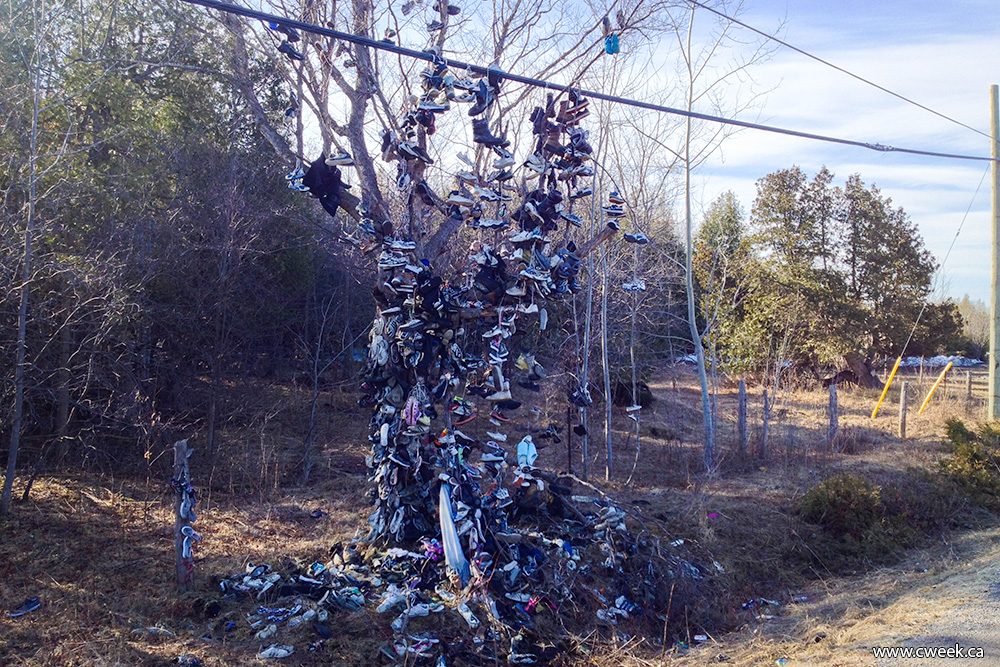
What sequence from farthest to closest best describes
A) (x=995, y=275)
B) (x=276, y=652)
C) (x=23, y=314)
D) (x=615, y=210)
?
(x=995, y=275) → (x=23, y=314) → (x=615, y=210) → (x=276, y=652)

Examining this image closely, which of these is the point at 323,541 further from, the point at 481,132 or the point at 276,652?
the point at 481,132

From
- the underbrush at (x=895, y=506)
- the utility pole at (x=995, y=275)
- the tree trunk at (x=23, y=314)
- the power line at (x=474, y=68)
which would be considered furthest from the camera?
the utility pole at (x=995, y=275)

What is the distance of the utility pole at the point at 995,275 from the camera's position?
12.0 metres

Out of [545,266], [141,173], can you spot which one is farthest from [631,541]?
[141,173]

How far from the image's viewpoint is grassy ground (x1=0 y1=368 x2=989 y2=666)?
4906mm

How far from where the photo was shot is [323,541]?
6867 millimetres

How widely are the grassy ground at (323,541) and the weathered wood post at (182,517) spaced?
0.17m

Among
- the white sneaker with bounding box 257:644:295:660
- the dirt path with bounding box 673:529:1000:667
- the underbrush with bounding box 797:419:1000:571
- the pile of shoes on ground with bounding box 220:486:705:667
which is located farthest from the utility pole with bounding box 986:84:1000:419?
the white sneaker with bounding box 257:644:295:660

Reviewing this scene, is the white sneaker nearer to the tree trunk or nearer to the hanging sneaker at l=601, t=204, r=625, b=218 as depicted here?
the tree trunk

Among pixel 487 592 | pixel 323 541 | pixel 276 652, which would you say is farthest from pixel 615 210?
pixel 276 652

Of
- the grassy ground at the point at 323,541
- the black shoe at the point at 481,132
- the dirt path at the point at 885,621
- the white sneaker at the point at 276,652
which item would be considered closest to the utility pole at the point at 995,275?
the grassy ground at the point at 323,541

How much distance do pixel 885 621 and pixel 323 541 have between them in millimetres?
4860

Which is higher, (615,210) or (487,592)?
(615,210)

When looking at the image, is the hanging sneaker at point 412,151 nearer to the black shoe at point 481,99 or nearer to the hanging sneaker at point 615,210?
the black shoe at point 481,99
